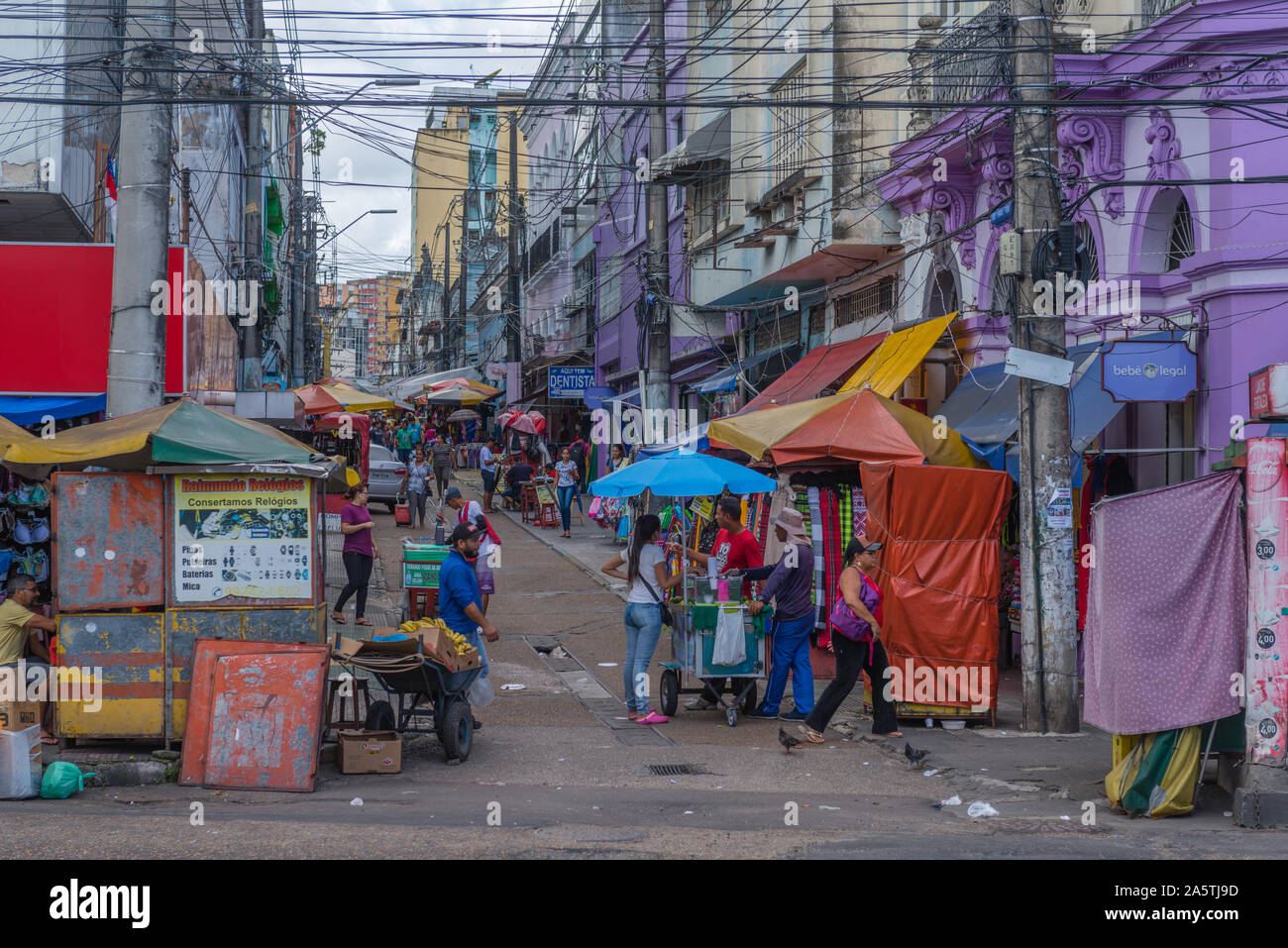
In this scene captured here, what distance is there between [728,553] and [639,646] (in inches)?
66.4

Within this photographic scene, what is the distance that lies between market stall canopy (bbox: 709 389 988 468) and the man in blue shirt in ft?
13.2

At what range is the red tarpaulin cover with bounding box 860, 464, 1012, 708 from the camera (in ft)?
37.9

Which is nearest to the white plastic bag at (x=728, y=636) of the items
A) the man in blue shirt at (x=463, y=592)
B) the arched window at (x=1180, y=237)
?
the man in blue shirt at (x=463, y=592)

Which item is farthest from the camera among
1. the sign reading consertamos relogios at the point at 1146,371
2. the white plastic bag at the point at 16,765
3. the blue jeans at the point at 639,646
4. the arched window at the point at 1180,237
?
the arched window at the point at 1180,237

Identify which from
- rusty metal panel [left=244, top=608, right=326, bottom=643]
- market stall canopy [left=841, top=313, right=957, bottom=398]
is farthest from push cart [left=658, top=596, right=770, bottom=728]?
market stall canopy [left=841, top=313, right=957, bottom=398]

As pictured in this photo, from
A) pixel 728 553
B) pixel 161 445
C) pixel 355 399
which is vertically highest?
pixel 355 399

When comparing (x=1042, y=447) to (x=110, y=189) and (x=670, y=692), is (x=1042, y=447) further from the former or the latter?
(x=110, y=189)

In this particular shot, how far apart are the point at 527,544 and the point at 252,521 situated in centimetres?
1629

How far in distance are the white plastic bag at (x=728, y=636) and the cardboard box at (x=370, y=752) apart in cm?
307

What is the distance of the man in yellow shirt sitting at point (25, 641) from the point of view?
9.71 meters

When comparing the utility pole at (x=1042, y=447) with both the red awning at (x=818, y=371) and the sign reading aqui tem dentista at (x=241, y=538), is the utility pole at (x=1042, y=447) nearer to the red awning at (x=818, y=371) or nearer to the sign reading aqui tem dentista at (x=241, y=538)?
the sign reading aqui tem dentista at (x=241, y=538)

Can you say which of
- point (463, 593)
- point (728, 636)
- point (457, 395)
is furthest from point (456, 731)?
point (457, 395)

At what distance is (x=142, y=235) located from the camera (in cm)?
1113

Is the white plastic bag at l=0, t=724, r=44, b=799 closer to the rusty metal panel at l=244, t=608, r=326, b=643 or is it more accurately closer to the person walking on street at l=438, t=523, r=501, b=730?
the rusty metal panel at l=244, t=608, r=326, b=643
